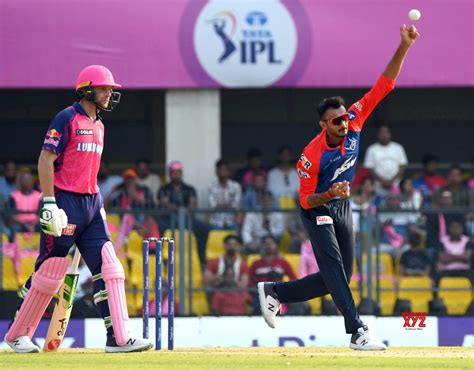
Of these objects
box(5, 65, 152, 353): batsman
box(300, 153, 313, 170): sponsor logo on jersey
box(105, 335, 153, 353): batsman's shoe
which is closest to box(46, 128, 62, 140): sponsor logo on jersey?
box(5, 65, 152, 353): batsman

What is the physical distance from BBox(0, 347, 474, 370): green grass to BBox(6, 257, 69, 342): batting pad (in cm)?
20

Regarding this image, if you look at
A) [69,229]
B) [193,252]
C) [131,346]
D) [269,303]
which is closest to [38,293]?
[69,229]

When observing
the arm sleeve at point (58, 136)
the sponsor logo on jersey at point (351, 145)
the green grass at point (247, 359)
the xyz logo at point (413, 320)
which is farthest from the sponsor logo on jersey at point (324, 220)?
the xyz logo at point (413, 320)

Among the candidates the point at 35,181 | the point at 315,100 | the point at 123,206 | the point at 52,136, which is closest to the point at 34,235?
the point at 123,206

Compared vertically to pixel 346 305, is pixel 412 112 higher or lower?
higher

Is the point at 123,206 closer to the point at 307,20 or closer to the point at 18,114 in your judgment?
the point at 307,20

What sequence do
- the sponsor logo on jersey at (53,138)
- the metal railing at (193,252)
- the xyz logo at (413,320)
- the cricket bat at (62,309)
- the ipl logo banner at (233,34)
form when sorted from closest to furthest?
1. the sponsor logo on jersey at (53,138)
2. the cricket bat at (62,309)
3. the xyz logo at (413,320)
4. the metal railing at (193,252)
5. the ipl logo banner at (233,34)

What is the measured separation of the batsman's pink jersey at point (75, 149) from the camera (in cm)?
942

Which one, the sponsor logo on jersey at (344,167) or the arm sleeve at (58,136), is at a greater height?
the arm sleeve at (58,136)

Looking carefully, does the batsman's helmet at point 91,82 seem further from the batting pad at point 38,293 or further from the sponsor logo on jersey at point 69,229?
the batting pad at point 38,293

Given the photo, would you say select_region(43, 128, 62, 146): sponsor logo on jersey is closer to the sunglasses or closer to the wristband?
the wristband

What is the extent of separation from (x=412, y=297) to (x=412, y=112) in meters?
5.89

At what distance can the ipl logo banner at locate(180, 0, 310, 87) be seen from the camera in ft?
54.5

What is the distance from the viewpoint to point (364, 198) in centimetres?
1567
